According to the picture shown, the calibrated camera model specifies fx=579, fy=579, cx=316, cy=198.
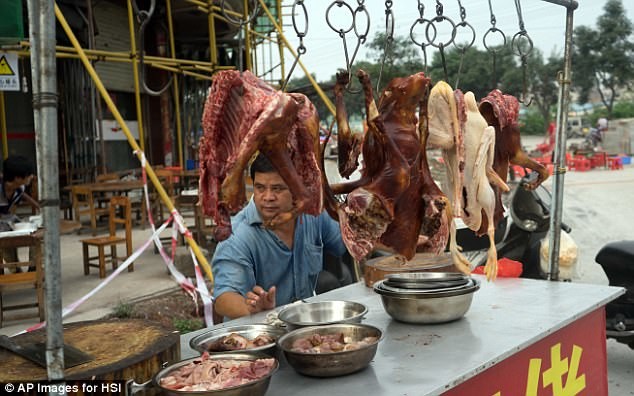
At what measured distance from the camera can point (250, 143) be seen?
7.81 feet

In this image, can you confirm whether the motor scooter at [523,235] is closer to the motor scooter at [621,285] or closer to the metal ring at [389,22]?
the motor scooter at [621,285]

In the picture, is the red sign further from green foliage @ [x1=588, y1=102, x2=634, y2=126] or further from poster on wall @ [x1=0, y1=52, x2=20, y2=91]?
green foliage @ [x1=588, y1=102, x2=634, y2=126]

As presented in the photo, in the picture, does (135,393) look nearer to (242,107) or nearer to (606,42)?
(242,107)

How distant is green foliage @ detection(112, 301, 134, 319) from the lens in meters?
6.11

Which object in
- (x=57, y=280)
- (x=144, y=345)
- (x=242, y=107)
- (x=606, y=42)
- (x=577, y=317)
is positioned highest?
(x=606, y=42)

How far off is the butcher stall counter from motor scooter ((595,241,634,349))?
1290 millimetres

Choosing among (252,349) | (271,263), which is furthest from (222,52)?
(252,349)

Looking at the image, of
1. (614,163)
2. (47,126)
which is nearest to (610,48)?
(614,163)

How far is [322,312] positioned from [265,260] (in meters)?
0.79

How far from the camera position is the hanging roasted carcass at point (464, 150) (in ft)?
9.46

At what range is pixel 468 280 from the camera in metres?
2.94

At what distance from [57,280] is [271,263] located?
1998mm

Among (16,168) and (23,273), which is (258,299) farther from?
(16,168)

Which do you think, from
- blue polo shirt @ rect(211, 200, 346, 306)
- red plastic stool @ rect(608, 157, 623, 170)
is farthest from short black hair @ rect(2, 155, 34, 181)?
red plastic stool @ rect(608, 157, 623, 170)
